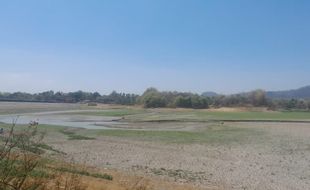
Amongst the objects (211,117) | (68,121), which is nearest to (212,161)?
(68,121)

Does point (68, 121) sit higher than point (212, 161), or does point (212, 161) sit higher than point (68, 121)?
point (68, 121)

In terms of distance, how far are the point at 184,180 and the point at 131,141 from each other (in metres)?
18.0

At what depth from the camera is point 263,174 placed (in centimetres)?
2184

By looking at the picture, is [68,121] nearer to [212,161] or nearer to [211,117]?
[211,117]

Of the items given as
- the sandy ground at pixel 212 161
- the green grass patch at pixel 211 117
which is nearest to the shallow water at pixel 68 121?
the green grass patch at pixel 211 117

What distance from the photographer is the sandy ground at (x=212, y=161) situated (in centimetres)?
1981

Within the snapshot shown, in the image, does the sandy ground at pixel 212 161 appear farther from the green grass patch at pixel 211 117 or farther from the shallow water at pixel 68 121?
the green grass patch at pixel 211 117

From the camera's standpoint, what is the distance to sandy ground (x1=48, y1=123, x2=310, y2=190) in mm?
19812

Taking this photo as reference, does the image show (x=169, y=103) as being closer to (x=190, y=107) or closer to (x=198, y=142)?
(x=190, y=107)

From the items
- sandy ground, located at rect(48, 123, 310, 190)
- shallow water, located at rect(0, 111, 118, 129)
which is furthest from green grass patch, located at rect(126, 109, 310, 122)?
sandy ground, located at rect(48, 123, 310, 190)

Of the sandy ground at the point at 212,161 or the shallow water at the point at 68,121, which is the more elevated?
the shallow water at the point at 68,121

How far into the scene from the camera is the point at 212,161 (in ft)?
83.3

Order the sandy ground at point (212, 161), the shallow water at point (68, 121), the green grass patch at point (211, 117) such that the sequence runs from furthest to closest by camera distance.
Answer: the green grass patch at point (211, 117) → the shallow water at point (68, 121) → the sandy ground at point (212, 161)

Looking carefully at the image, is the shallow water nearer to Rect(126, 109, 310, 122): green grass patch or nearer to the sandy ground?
Rect(126, 109, 310, 122): green grass patch
